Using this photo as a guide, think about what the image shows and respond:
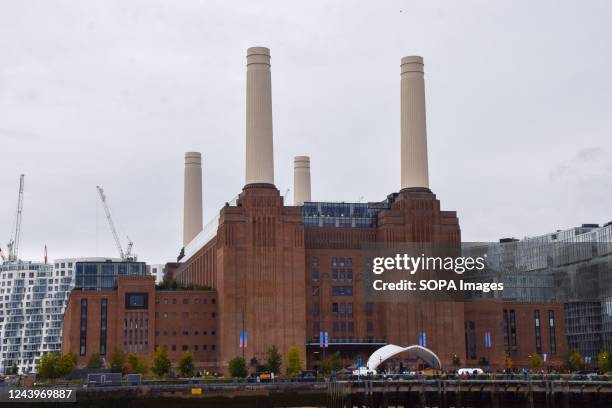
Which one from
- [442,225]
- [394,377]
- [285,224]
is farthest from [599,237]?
[394,377]

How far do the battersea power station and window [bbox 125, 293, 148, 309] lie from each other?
0.16 meters

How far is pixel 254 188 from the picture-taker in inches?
6909

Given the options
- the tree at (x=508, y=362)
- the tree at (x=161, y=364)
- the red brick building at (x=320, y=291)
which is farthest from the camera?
the tree at (x=508, y=362)

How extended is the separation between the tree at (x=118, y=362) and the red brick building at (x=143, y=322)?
23.2 feet

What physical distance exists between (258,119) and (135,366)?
41.7 metres

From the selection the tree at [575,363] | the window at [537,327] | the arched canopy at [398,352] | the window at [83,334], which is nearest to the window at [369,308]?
the arched canopy at [398,352]

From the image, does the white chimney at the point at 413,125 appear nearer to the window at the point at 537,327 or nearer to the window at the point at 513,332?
the window at the point at 513,332

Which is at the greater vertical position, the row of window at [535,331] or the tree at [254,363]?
the row of window at [535,331]

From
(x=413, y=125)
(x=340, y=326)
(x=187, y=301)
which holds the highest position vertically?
(x=413, y=125)

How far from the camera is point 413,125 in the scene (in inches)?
7180

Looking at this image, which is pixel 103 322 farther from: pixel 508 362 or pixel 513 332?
pixel 513 332

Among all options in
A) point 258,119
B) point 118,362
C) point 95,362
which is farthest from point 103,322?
point 258,119

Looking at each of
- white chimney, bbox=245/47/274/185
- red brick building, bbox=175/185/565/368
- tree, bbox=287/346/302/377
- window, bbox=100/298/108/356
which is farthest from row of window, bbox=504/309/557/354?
window, bbox=100/298/108/356

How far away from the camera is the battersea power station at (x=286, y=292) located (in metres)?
172
